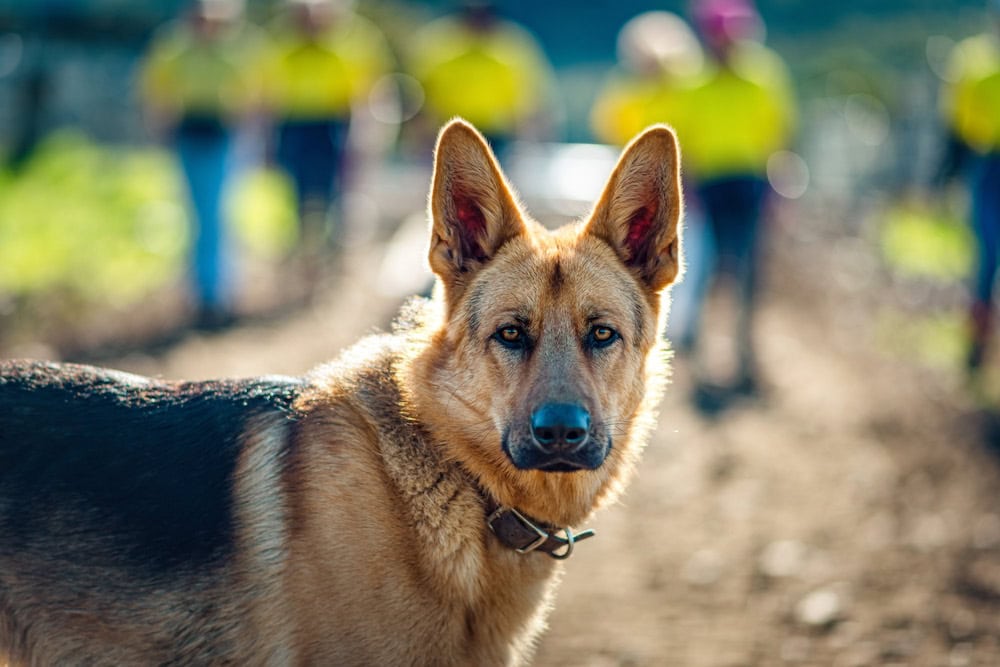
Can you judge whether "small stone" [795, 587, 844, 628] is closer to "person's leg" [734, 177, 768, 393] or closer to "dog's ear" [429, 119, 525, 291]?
"dog's ear" [429, 119, 525, 291]

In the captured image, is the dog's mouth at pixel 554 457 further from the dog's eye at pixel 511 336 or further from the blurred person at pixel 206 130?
the blurred person at pixel 206 130

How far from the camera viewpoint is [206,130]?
9.94 metres

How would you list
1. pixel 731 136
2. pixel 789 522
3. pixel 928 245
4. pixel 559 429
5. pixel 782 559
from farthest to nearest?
1. pixel 928 245
2. pixel 731 136
3. pixel 789 522
4. pixel 782 559
5. pixel 559 429

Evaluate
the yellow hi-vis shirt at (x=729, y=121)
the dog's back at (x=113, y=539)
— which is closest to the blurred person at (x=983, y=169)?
the yellow hi-vis shirt at (x=729, y=121)

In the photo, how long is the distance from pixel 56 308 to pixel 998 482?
24.9 feet

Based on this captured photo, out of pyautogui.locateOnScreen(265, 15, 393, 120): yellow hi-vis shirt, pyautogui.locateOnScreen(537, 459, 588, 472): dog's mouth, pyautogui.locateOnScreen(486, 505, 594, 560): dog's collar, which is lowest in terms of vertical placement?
pyautogui.locateOnScreen(486, 505, 594, 560): dog's collar

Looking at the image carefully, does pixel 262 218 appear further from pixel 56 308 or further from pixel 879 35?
pixel 879 35

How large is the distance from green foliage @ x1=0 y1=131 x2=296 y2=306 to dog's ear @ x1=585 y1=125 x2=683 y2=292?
7161 mm

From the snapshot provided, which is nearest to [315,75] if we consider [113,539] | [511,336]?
[511,336]

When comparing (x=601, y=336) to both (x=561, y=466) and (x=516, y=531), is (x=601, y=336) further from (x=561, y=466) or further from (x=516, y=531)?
(x=516, y=531)

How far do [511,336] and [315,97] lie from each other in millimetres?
8736

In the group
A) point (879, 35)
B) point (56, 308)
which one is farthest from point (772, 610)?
point (879, 35)

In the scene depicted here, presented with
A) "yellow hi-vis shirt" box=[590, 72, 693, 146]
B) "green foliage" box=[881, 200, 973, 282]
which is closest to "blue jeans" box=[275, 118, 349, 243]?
"yellow hi-vis shirt" box=[590, 72, 693, 146]

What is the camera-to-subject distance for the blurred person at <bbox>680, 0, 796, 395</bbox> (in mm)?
9836
